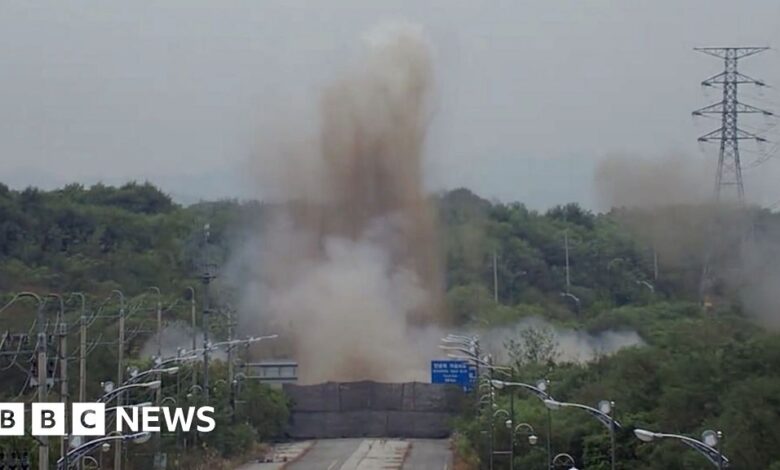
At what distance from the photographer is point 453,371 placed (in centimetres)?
6638

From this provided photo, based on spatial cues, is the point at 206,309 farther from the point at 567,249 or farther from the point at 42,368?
the point at 567,249

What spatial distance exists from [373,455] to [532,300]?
30.2 meters

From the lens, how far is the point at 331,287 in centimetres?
7775

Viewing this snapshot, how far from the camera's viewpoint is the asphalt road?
58.2m

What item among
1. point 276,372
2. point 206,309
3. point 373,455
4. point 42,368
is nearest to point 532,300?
point 276,372

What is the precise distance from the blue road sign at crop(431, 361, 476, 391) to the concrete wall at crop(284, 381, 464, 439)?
4.80m

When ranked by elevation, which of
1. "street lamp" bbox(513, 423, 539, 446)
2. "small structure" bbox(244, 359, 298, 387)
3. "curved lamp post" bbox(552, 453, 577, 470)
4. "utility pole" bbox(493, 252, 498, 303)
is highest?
"utility pole" bbox(493, 252, 498, 303)

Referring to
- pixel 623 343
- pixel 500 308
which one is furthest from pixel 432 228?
pixel 623 343

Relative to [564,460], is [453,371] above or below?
above

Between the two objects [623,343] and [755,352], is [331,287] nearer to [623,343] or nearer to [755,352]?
[623,343]

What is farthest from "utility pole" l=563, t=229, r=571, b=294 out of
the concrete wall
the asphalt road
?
the asphalt road

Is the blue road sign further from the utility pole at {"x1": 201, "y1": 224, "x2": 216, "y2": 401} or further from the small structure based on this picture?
the utility pole at {"x1": 201, "y1": 224, "x2": 216, "y2": 401}

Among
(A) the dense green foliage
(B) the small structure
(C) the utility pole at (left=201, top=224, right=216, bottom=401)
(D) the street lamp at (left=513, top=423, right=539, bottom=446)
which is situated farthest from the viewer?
(B) the small structure

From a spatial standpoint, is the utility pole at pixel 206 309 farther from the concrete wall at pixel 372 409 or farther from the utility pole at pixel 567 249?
the utility pole at pixel 567 249
